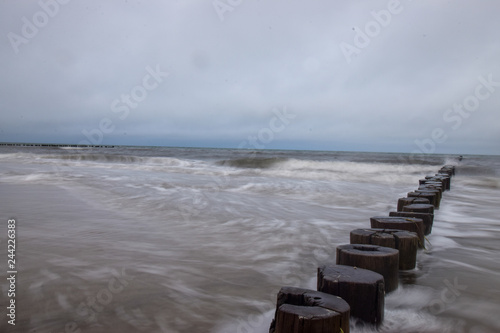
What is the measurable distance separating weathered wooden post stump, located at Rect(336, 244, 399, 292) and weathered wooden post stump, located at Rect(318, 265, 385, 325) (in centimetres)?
29

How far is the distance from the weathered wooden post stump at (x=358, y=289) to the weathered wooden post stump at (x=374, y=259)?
0.95ft

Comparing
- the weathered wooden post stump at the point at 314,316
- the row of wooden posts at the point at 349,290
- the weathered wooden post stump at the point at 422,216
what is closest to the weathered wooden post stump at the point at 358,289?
the row of wooden posts at the point at 349,290

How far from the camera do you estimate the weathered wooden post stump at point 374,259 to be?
2164 mm

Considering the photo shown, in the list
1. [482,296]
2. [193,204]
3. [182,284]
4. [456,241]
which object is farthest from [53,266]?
[456,241]

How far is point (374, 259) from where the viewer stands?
2176mm

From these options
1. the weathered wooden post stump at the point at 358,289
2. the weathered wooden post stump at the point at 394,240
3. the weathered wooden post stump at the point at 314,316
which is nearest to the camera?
the weathered wooden post stump at the point at 314,316

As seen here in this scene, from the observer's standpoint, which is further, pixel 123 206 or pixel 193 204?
pixel 193 204

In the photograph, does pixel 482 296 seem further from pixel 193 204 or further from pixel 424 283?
pixel 193 204

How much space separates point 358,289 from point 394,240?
111cm

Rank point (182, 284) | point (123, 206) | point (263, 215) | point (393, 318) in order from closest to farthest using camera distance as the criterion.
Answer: point (393, 318) < point (182, 284) < point (263, 215) < point (123, 206)

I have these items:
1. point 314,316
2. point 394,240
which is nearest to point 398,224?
point 394,240

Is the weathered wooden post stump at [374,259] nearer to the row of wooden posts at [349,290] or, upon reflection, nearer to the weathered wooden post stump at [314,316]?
the row of wooden posts at [349,290]

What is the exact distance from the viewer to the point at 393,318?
2244 mm

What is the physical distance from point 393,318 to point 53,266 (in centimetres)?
268
